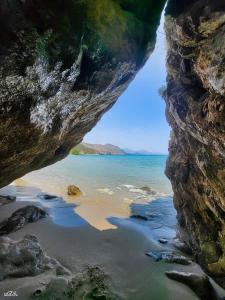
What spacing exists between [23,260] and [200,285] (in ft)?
15.5

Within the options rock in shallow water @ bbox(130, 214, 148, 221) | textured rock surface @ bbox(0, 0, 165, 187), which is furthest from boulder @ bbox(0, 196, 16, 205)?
textured rock surface @ bbox(0, 0, 165, 187)

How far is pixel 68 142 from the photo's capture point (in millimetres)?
12227

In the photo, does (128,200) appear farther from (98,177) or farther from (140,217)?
(98,177)

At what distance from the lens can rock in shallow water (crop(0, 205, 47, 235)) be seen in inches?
401

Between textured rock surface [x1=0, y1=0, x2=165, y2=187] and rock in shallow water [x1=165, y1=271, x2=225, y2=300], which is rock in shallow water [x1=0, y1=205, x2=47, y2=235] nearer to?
textured rock surface [x1=0, y1=0, x2=165, y2=187]

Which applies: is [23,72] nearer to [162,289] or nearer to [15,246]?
[15,246]

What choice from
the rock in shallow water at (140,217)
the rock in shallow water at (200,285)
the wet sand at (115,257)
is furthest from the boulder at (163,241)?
the rock in shallow water at (200,285)

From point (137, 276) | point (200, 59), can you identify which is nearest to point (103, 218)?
point (137, 276)

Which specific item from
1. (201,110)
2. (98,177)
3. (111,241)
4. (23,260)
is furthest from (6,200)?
(98,177)

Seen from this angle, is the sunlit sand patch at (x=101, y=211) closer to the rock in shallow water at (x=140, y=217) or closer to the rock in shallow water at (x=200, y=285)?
the rock in shallow water at (x=140, y=217)

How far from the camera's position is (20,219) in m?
11.0

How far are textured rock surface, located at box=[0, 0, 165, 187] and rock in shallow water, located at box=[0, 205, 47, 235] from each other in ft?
11.8

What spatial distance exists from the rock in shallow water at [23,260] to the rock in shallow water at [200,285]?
318cm

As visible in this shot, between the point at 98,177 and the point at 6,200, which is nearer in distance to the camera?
the point at 6,200
